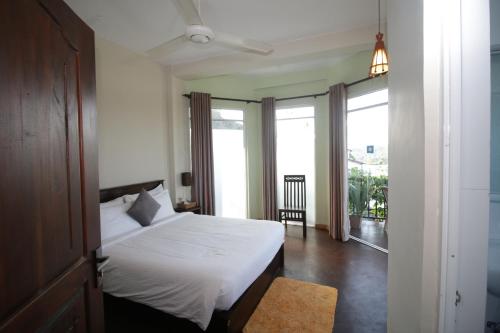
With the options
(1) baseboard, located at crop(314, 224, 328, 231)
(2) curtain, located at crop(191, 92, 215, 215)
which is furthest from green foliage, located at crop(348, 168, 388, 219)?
(2) curtain, located at crop(191, 92, 215, 215)

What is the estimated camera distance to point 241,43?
2217mm

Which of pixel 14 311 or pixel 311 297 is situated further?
pixel 311 297

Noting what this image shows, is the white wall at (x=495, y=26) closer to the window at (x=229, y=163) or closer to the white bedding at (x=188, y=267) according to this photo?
the white bedding at (x=188, y=267)

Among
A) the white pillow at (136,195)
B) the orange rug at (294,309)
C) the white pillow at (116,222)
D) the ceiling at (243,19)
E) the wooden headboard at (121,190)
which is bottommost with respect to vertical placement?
the orange rug at (294,309)

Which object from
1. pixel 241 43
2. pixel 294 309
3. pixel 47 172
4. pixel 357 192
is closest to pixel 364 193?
pixel 357 192

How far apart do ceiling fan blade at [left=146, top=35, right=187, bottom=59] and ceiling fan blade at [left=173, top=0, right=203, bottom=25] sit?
0.64 feet

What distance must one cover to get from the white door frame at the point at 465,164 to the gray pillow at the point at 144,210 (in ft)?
9.70

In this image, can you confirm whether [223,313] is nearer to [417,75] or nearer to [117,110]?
[417,75]

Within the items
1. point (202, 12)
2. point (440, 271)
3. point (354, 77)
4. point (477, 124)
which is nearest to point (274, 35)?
point (202, 12)

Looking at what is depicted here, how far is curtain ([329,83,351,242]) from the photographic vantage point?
4.02m

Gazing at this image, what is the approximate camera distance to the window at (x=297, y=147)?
4891 millimetres

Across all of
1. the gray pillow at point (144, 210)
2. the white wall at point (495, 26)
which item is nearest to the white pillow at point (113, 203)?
the gray pillow at point (144, 210)

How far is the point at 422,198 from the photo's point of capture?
80 cm

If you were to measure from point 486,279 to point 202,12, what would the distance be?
301cm
